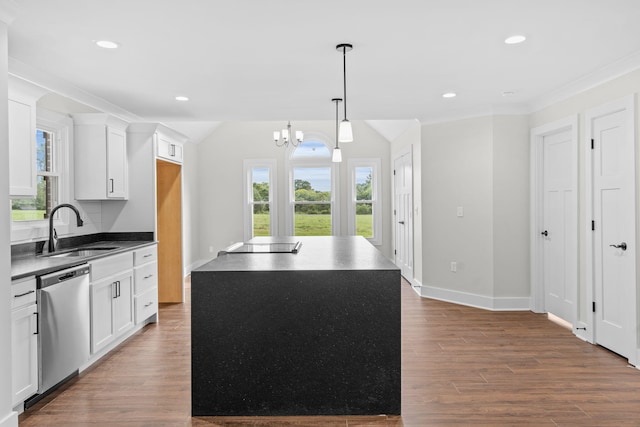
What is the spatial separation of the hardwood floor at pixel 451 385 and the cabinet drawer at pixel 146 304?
18 cm

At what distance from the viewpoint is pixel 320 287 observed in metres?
2.60

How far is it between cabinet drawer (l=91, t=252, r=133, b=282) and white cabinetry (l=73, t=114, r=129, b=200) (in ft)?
2.32

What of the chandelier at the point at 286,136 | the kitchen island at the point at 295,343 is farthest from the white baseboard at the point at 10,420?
the chandelier at the point at 286,136

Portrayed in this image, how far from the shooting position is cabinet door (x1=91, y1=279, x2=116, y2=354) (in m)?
3.49

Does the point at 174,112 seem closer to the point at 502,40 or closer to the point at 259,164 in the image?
the point at 259,164

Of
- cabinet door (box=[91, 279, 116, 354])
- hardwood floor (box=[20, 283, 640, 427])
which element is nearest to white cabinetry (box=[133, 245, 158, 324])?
hardwood floor (box=[20, 283, 640, 427])

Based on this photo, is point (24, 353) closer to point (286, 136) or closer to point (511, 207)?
point (286, 136)

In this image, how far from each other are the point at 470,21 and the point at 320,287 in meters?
1.82

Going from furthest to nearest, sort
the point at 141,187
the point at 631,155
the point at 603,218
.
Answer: the point at 141,187, the point at 603,218, the point at 631,155

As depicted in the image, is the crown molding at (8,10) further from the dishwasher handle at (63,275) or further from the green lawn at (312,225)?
the green lawn at (312,225)

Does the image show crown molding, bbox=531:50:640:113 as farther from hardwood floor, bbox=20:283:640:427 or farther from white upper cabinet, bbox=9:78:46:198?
white upper cabinet, bbox=9:78:46:198

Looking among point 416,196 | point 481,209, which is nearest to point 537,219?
point 481,209

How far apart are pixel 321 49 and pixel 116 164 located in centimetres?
257

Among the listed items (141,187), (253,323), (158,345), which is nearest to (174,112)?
(141,187)
